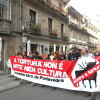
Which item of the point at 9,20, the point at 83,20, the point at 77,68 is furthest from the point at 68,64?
the point at 83,20

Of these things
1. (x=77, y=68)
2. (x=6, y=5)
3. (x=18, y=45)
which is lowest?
(x=77, y=68)

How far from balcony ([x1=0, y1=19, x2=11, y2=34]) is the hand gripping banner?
4.49m

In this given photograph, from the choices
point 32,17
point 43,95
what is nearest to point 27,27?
point 32,17

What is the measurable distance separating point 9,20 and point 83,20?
25.1 m

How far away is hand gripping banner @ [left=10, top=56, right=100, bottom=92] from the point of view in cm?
511

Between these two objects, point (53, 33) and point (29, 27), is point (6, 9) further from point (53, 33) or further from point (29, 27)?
point (53, 33)

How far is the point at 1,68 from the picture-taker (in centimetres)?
1141

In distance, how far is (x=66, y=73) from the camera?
18.3 feet

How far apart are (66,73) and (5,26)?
7.06m

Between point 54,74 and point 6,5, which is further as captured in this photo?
point 6,5

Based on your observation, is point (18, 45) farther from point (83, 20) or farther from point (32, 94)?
point (83, 20)

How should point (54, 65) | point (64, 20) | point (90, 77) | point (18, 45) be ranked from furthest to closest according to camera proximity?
point (64, 20) → point (18, 45) → point (54, 65) → point (90, 77)

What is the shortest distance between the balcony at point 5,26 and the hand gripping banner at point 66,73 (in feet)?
14.7

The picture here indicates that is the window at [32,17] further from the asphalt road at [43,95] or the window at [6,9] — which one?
the asphalt road at [43,95]
